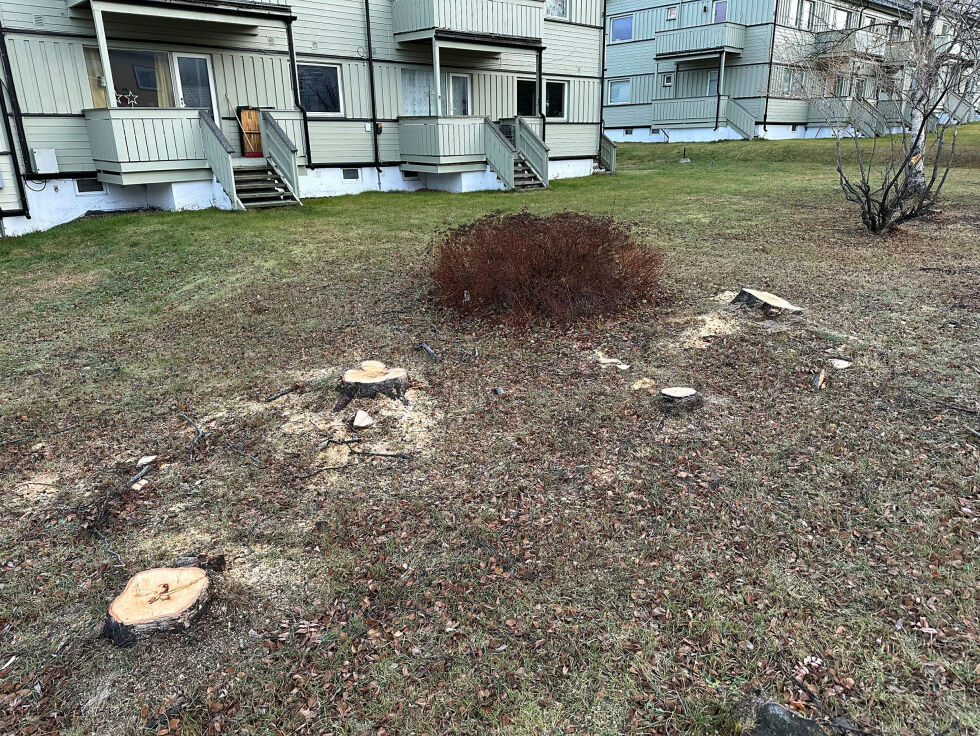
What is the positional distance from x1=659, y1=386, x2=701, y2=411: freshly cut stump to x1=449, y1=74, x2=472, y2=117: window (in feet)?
51.5

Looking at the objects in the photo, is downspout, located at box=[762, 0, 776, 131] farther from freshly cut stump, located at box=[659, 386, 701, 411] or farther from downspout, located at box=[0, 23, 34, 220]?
freshly cut stump, located at box=[659, 386, 701, 411]

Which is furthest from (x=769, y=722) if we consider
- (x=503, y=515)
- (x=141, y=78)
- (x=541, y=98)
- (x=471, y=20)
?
(x=541, y=98)

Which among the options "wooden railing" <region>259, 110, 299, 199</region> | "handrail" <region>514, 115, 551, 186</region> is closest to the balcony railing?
"handrail" <region>514, 115, 551, 186</region>

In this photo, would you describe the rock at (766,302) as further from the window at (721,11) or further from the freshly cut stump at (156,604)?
the window at (721,11)

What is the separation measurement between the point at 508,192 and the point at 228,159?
6.88 meters

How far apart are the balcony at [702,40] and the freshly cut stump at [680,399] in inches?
1119

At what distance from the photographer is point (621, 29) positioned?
113ft

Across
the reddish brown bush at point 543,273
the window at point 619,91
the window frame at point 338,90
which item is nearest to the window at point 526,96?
the window frame at point 338,90

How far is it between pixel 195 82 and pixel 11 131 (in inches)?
148

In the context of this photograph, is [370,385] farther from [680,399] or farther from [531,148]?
[531,148]

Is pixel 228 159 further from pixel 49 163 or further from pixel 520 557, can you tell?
pixel 520 557

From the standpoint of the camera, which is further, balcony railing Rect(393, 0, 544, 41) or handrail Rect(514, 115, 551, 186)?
handrail Rect(514, 115, 551, 186)

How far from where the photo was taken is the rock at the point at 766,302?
6797mm

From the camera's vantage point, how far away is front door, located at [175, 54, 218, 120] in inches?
579
